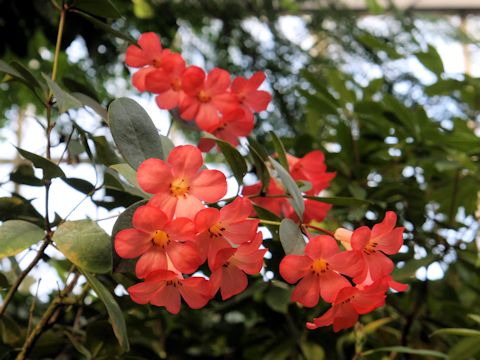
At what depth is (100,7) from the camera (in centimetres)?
66

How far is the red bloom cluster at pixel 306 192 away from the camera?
2.25 feet

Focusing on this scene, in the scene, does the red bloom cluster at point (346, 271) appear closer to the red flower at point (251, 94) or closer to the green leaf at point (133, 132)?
the green leaf at point (133, 132)

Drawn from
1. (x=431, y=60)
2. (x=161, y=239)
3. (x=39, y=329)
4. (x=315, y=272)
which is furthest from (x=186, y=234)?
(x=431, y=60)

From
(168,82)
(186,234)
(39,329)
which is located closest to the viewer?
(186,234)

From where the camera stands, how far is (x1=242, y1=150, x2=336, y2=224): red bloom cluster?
69 cm

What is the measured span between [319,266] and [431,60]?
22.3 inches

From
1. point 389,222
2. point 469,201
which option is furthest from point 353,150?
point 389,222

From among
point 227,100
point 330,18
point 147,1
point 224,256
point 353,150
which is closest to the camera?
point 224,256

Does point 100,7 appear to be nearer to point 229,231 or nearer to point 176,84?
point 176,84

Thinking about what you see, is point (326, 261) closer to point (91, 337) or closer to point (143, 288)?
point (143, 288)

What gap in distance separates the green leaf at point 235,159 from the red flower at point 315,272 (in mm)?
101

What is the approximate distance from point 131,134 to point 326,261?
19 cm

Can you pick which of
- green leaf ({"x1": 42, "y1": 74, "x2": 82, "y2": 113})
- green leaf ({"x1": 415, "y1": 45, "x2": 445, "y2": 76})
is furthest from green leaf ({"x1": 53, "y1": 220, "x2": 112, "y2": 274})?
green leaf ({"x1": 415, "y1": 45, "x2": 445, "y2": 76})

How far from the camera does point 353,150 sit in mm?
960
